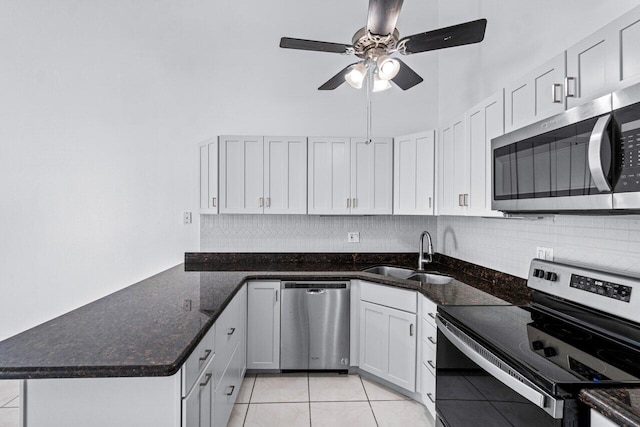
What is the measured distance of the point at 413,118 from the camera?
3537 millimetres

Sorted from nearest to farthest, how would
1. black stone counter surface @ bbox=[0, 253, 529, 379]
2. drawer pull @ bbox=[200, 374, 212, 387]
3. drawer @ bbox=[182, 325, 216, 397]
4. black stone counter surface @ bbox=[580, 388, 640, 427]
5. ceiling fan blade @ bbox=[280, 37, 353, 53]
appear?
black stone counter surface @ bbox=[580, 388, 640, 427]
black stone counter surface @ bbox=[0, 253, 529, 379]
drawer @ bbox=[182, 325, 216, 397]
drawer pull @ bbox=[200, 374, 212, 387]
ceiling fan blade @ bbox=[280, 37, 353, 53]

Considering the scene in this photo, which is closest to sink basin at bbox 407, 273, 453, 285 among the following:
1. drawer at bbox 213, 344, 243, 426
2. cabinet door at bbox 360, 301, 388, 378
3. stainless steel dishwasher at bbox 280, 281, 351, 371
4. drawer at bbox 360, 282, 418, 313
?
drawer at bbox 360, 282, 418, 313

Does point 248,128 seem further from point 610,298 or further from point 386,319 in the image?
point 610,298

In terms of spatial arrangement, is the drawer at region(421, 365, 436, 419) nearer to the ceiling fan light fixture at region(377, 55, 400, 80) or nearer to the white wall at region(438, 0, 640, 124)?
the ceiling fan light fixture at region(377, 55, 400, 80)

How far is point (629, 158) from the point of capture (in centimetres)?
108

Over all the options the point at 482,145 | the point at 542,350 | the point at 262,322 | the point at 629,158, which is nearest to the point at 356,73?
the point at 482,145

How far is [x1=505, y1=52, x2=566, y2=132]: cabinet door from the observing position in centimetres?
150

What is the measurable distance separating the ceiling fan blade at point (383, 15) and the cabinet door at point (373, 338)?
1.89m

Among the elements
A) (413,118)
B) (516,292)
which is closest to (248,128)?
(413,118)

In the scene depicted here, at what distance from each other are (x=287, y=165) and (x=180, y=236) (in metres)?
1.33

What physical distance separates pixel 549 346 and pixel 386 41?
1.61 meters

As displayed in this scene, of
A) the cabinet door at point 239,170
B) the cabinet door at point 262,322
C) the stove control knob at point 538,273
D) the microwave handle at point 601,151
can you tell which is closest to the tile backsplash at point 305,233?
the cabinet door at point 239,170

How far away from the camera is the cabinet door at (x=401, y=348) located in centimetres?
244

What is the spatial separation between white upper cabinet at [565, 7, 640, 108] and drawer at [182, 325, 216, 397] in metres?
1.87
